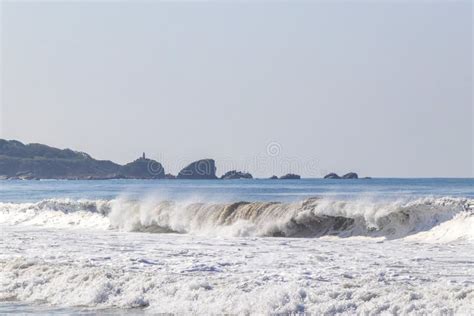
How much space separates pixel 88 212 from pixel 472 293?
27.0 metres

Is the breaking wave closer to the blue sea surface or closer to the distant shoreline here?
the blue sea surface

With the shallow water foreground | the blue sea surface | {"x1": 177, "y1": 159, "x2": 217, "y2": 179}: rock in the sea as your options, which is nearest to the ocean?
the shallow water foreground

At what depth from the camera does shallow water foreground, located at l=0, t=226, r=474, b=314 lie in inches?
622

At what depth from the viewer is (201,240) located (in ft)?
92.9

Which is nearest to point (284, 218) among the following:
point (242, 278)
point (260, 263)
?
point (260, 263)

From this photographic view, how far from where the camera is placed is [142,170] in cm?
15562

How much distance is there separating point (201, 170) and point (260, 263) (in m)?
125

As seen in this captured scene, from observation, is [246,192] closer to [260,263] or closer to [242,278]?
[260,263]

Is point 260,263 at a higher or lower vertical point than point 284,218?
lower

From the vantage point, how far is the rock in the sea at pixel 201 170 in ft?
456

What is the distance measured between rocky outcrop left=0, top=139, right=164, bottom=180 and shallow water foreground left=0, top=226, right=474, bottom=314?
434 ft

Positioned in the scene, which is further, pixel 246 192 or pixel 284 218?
pixel 246 192

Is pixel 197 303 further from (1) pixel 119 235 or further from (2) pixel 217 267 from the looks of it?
(1) pixel 119 235

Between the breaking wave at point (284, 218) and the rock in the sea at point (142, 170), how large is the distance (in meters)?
110
